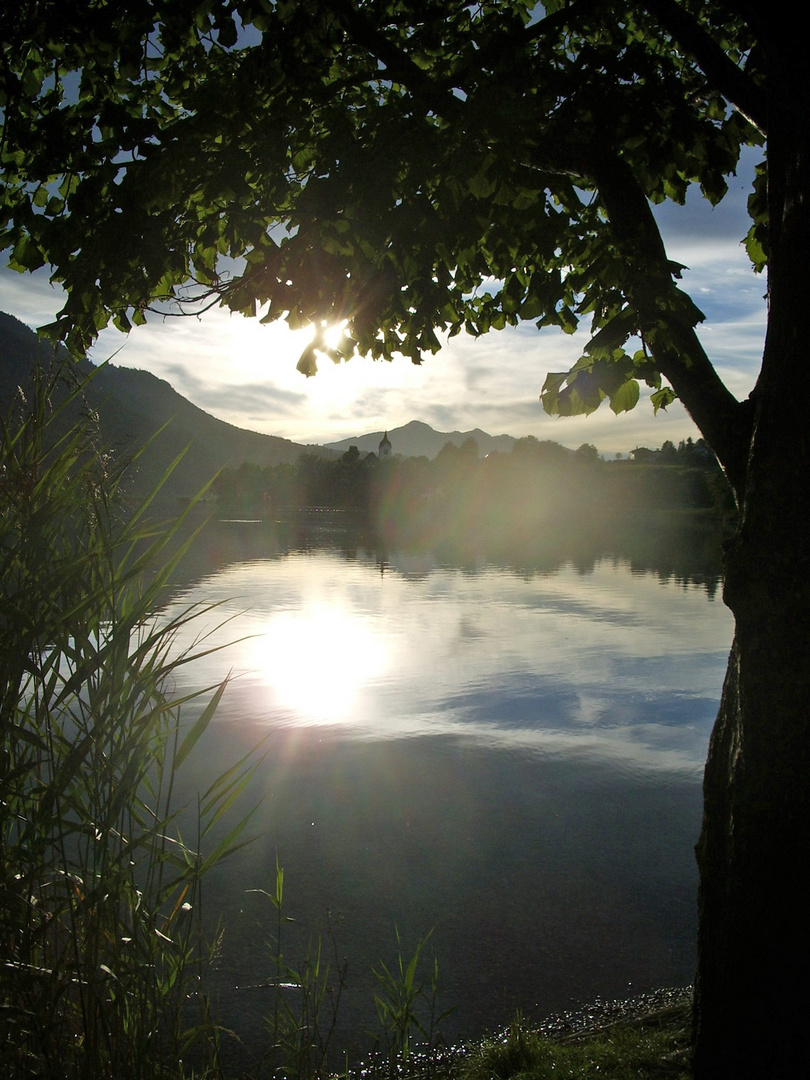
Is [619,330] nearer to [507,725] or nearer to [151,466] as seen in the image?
[151,466]

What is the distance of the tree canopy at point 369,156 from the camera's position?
400cm

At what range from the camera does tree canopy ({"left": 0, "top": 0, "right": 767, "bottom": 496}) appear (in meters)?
4.00

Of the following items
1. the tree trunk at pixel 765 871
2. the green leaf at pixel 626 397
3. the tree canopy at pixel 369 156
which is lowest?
the tree trunk at pixel 765 871

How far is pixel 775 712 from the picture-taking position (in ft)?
10.4

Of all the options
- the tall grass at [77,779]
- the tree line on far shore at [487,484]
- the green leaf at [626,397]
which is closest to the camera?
the tall grass at [77,779]

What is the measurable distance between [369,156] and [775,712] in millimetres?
3584

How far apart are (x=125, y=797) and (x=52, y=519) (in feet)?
3.77

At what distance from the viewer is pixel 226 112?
438cm

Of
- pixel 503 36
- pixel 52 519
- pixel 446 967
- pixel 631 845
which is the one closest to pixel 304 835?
pixel 446 967

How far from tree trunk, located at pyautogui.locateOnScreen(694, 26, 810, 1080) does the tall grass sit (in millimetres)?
2230

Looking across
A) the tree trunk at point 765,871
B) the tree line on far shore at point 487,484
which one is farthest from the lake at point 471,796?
the tree line on far shore at point 487,484

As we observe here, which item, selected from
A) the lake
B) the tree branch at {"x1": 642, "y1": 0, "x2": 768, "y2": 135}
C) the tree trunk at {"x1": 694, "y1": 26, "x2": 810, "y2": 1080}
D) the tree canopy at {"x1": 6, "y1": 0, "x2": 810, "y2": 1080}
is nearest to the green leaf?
the tree canopy at {"x1": 6, "y1": 0, "x2": 810, "y2": 1080}

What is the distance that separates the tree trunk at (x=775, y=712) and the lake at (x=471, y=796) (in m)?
1.71

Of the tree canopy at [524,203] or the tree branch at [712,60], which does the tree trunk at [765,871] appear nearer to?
the tree canopy at [524,203]
